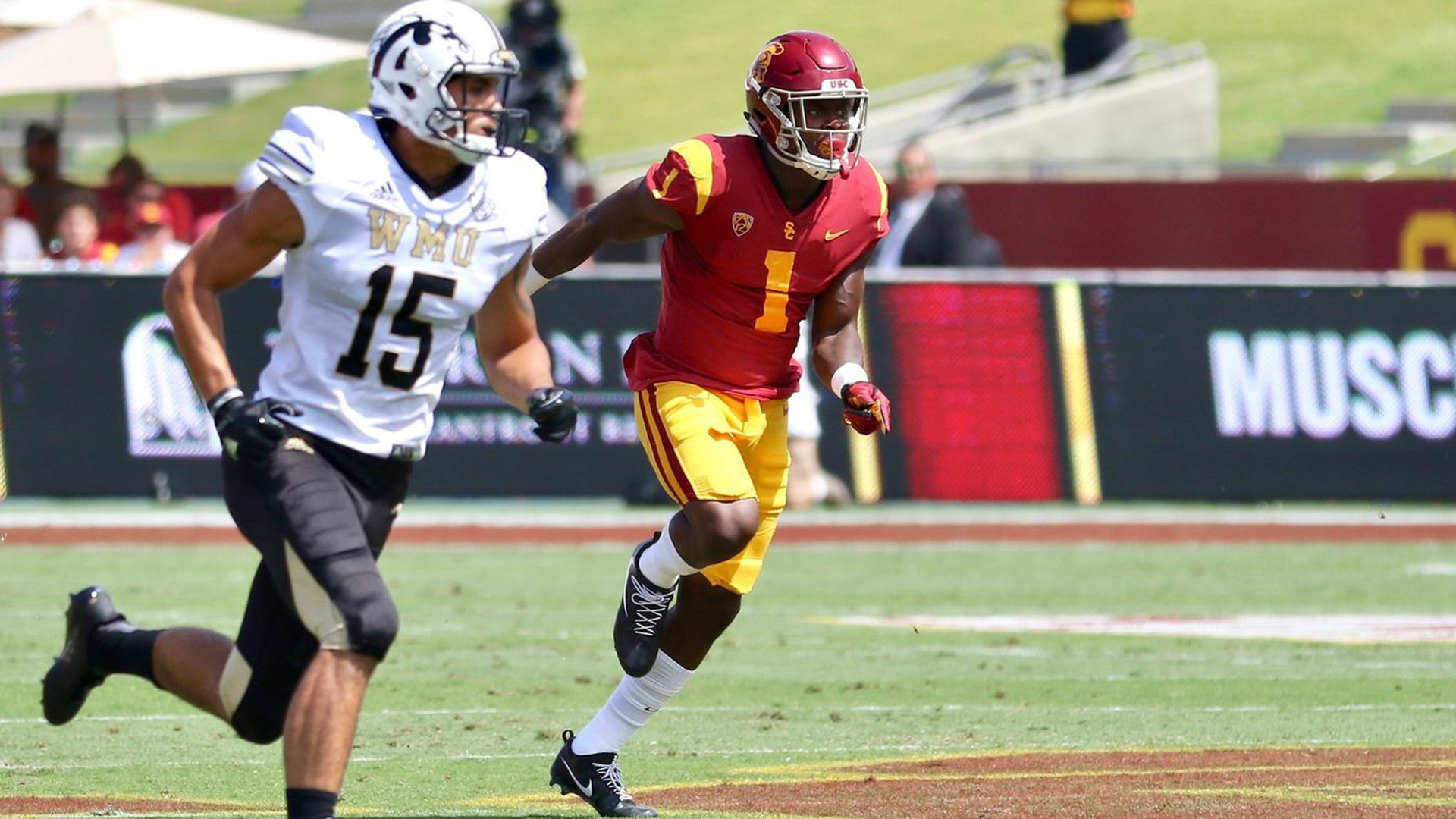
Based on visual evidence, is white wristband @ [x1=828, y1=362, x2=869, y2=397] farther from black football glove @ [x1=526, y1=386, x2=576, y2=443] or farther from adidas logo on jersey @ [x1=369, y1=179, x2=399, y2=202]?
adidas logo on jersey @ [x1=369, y1=179, x2=399, y2=202]

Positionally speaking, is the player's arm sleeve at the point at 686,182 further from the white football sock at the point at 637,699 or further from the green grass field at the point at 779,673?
the green grass field at the point at 779,673

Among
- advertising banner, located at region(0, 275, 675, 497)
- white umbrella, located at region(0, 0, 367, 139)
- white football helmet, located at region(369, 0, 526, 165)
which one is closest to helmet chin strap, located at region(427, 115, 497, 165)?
white football helmet, located at region(369, 0, 526, 165)

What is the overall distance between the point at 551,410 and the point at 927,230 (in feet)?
37.0

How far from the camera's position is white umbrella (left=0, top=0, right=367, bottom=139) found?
731 inches

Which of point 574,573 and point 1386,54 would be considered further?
point 1386,54

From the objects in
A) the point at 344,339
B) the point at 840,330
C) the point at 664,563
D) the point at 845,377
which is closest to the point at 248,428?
the point at 344,339

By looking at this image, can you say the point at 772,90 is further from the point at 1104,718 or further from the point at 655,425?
the point at 1104,718

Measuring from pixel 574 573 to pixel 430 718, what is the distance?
4729mm

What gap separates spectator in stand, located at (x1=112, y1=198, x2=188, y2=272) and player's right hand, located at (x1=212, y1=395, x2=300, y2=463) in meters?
10.9

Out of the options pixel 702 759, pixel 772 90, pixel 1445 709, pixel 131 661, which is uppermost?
pixel 772 90

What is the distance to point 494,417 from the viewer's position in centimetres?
1602

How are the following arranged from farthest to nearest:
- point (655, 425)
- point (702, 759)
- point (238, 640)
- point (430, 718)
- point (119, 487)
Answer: point (119, 487) → point (430, 718) → point (702, 759) → point (655, 425) → point (238, 640)

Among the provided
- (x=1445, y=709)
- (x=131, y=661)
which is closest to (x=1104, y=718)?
(x=1445, y=709)

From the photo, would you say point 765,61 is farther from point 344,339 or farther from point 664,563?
point 344,339
